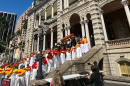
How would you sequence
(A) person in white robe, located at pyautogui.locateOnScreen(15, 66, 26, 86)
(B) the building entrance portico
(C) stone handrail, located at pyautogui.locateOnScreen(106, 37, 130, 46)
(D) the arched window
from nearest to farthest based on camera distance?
(A) person in white robe, located at pyautogui.locateOnScreen(15, 66, 26, 86)
(D) the arched window
(C) stone handrail, located at pyautogui.locateOnScreen(106, 37, 130, 46)
(B) the building entrance portico

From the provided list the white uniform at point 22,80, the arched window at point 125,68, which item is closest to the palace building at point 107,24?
the arched window at point 125,68

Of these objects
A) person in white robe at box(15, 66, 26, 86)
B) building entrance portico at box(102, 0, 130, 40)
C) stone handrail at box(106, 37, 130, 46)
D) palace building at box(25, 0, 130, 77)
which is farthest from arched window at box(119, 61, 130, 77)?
person in white robe at box(15, 66, 26, 86)

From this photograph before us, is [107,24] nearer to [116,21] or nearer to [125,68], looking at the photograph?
[116,21]

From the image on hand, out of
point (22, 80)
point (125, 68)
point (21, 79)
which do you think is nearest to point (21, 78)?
point (21, 79)

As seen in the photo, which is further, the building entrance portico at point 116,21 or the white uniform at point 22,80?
the building entrance portico at point 116,21

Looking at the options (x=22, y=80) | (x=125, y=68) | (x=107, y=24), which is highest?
(x=107, y=24)

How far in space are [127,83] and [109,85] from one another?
1046 millimetres

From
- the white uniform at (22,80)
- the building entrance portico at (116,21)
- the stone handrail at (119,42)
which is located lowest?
the white uniform at (22,80)

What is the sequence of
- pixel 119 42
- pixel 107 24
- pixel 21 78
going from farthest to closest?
pixel 107 24
pixel 119 42
pixel 21 78

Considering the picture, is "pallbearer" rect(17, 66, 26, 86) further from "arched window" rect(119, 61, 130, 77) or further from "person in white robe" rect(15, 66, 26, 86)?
"arched window" rect(119, 61, 130, 77)

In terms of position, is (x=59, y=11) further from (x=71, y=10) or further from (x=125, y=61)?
(x=125, y=61)

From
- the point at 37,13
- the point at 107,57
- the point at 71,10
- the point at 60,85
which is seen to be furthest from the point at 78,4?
the point at 37,13

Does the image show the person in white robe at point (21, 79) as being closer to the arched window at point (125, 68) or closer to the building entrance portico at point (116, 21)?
the arched window at point (125, 68)

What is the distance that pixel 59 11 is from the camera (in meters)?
14.9
